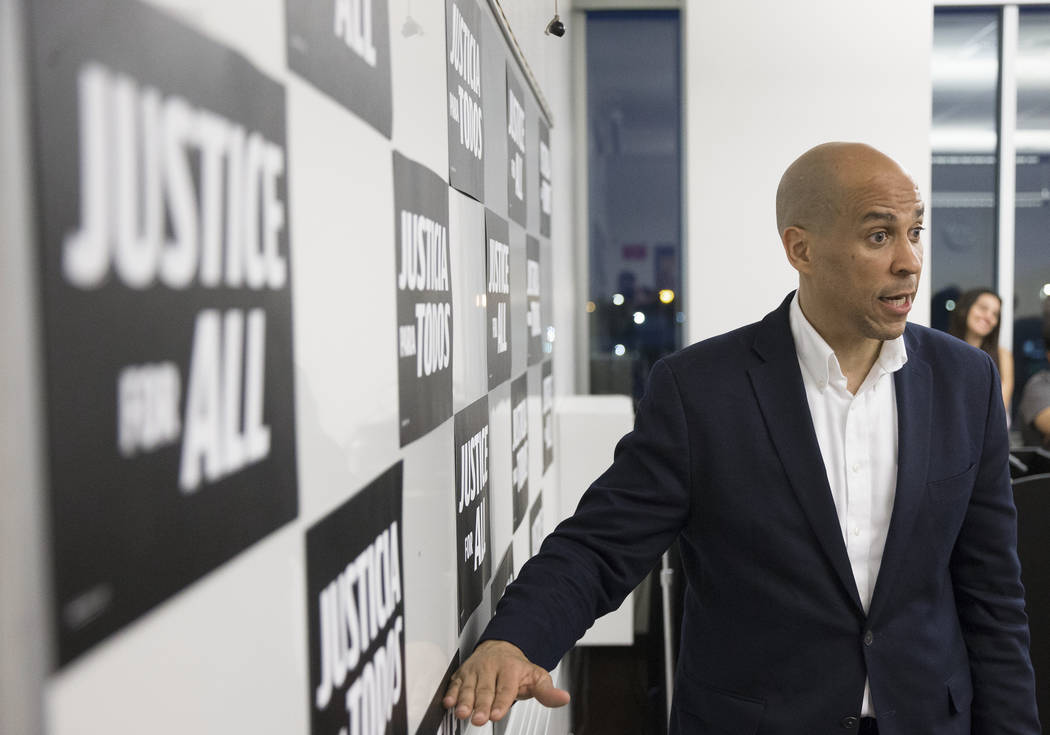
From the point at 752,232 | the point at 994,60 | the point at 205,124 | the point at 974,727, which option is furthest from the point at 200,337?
the point at 994,60

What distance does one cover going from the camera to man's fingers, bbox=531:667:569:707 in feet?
4.04

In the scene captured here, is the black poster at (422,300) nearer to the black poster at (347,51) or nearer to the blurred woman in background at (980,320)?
the black poster at (347,51)

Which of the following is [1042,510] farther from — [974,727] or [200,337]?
[200,337]

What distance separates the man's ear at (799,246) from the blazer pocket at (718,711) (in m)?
0.72

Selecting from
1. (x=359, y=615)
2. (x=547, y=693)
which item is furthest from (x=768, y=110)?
(x=359, y=615)

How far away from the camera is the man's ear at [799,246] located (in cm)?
155

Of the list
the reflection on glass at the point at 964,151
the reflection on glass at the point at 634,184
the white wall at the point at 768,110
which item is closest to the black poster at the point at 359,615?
the white wall at the point at 768,110

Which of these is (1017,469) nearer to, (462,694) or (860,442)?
(860,442)

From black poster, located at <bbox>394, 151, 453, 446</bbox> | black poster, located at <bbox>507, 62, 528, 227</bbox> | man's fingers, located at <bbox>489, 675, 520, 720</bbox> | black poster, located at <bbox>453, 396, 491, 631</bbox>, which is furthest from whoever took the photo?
black poster, located at <bbox>507, 62, 528, 227</bbox>

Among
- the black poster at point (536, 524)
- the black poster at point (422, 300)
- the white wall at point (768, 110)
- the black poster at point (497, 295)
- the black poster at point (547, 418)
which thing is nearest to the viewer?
the black poster at point (422, 300)

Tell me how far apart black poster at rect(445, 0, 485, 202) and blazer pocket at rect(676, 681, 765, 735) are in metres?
0.93

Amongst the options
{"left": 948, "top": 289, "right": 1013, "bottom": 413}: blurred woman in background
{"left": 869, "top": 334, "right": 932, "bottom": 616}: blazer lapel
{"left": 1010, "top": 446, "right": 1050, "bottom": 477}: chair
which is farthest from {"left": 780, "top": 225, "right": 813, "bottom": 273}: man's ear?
{"left": 948, "top": 289, "right": 1013, "bottom": 413}: blurred woman in background

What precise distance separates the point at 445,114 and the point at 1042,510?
83.2 inches

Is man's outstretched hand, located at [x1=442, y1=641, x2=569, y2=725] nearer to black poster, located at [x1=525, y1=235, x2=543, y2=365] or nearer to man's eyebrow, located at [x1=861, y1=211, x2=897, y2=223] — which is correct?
man's eyebrow, located at [x1=861, y1=211, x2=897, y2=223]
